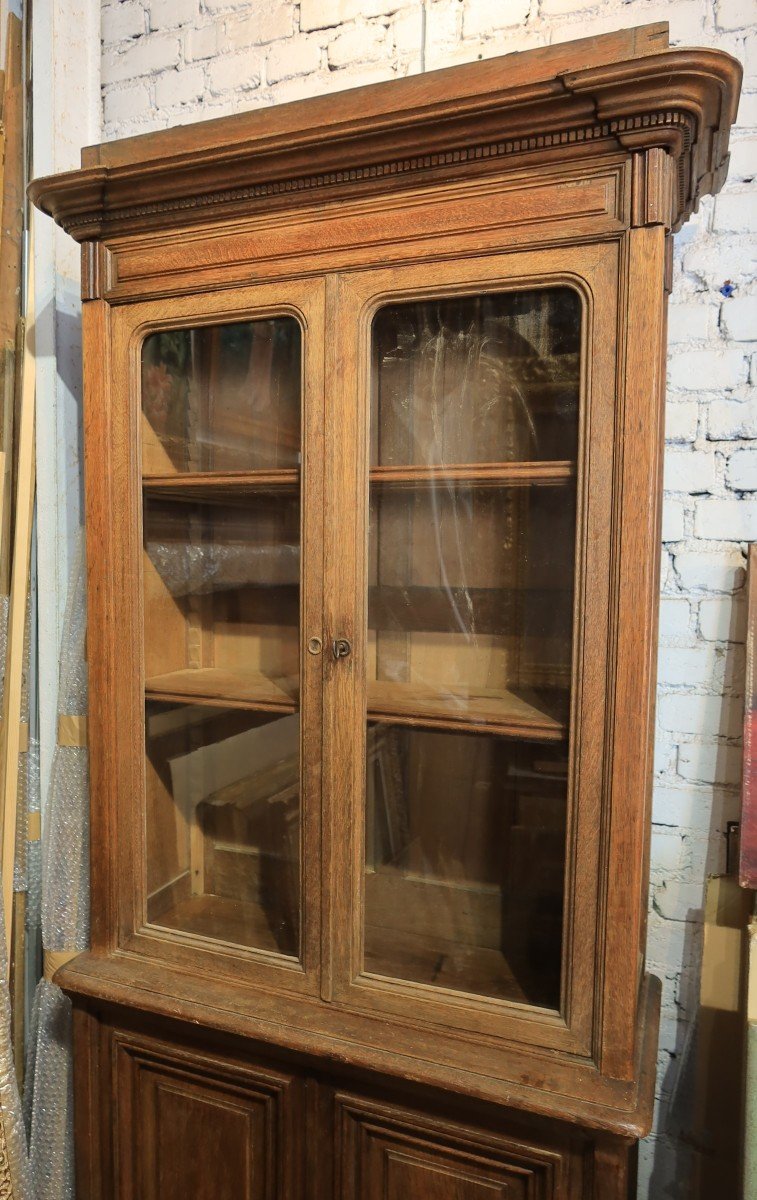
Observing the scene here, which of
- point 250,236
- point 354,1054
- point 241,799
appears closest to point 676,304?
point 250,236

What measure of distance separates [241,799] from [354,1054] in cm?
37

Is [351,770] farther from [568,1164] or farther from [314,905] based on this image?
[568,1164]

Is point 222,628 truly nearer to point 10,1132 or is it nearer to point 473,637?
point 473,637

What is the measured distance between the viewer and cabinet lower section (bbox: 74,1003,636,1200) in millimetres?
854

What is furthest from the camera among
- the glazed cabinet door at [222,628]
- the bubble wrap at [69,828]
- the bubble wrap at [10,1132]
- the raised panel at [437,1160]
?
the bubble wrap at [69,828]

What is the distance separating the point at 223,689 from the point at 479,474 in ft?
1.50

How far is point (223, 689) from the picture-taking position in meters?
1.06

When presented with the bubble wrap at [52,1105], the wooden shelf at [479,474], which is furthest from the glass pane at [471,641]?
the bubble wrap at [52,1105]

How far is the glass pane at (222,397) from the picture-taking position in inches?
38.2

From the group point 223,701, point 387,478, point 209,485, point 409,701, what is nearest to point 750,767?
point 409,701

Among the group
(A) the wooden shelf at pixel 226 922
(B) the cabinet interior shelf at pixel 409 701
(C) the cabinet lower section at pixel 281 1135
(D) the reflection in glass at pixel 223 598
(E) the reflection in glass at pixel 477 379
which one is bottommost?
(C) the cabinet lower section at pixel 281 1135

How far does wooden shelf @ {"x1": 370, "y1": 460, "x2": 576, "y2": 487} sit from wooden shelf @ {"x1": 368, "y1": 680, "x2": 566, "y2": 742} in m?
0.25

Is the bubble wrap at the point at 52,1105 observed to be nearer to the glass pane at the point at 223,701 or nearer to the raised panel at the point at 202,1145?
the raised panel at the point at 202,1145

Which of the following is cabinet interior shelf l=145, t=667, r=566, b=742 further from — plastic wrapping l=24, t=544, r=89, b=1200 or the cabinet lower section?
the cabinet lower section
